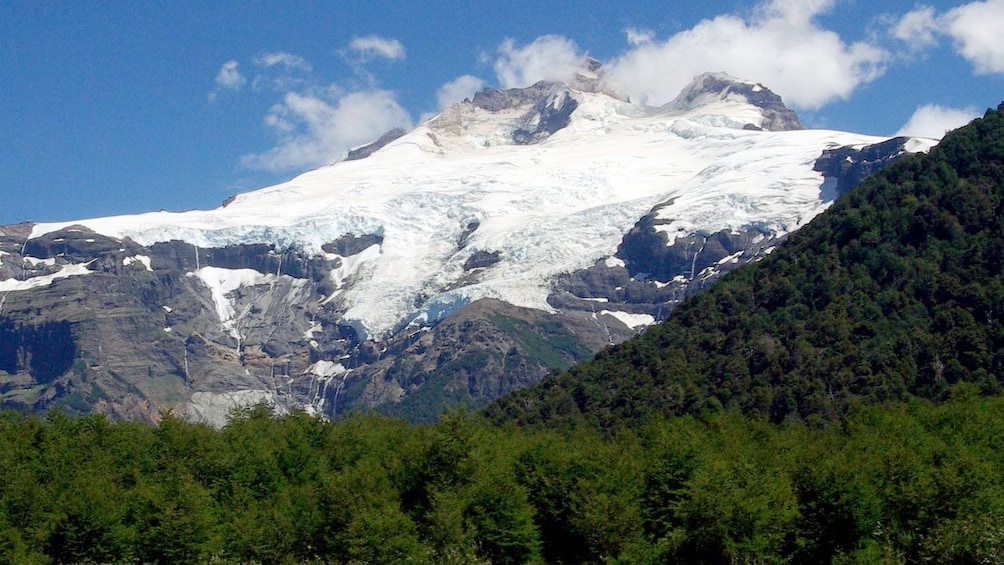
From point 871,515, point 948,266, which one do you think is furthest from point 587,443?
point 948,266

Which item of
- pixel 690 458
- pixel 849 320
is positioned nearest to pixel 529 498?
pixel 690 458

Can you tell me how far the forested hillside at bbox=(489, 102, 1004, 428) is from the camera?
145 meters

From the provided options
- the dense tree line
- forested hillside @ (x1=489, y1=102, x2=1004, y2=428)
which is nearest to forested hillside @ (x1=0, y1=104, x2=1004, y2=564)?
the dense tree line

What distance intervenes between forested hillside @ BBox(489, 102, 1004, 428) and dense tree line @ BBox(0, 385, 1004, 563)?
2213 centimetres

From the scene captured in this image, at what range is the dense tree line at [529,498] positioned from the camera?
3615 inches

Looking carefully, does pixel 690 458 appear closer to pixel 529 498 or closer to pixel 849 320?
pixel 529 498

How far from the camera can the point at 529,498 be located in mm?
108125

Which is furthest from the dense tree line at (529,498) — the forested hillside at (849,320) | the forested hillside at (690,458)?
the forested hillside at (849,320)

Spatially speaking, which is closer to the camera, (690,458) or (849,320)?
(690,458)

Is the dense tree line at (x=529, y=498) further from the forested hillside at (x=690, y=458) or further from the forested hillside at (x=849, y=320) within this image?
the forested hillside at (x=849, y=320)

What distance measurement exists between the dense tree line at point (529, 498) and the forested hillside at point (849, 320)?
2213 cm

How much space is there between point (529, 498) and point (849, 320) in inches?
2518

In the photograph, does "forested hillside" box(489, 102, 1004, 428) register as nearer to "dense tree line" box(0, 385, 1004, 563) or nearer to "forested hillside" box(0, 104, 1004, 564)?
"forested hillside" box(0, 104, 1004, 564)

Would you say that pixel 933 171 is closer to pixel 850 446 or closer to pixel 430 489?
pixel 850 446
